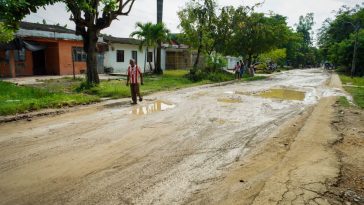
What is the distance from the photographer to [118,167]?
17.7ft

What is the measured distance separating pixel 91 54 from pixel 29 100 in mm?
5906

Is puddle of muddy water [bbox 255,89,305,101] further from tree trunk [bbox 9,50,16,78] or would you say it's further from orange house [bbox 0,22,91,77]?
tree trunk [bbox 9,50,16,78]

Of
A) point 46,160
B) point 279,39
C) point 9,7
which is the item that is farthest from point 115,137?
point 279,39

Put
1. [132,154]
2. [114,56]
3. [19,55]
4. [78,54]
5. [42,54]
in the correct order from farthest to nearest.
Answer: [114,56] → [78,54] → [42,54] → [19,55] → [132,154]

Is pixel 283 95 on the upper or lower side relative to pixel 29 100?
lower

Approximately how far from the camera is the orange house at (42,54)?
2322 centimetres

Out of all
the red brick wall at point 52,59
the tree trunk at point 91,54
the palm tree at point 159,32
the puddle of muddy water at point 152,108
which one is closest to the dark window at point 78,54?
the red brick wall at point 52,59

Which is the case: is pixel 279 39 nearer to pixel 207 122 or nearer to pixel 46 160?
pixel 207 122

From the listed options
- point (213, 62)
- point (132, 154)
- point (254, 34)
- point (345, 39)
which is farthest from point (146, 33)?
point (345, 39)

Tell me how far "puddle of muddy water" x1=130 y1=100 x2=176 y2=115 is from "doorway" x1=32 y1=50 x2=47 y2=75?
18125 millimetres

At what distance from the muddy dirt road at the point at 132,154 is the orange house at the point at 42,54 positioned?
15535 millimetres

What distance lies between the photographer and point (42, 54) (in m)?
27.3

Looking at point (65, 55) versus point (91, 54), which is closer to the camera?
point (91, 54)

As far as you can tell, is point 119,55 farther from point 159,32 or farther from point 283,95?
point 283,95
